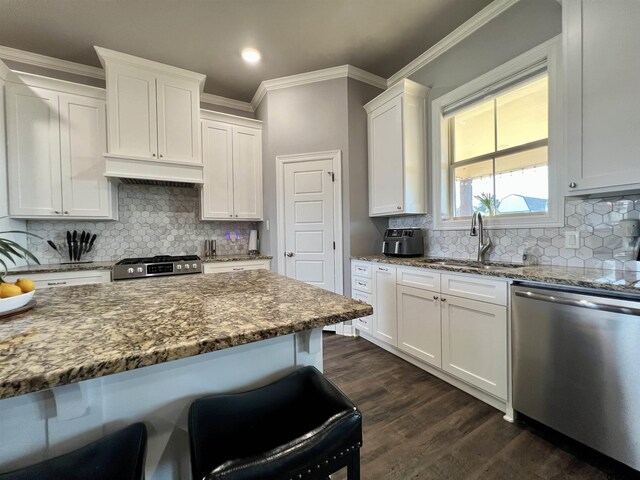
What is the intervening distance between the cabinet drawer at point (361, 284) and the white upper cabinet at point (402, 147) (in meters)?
0.79

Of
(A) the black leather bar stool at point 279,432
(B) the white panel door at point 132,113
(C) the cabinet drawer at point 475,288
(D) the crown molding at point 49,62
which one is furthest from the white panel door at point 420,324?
(D) the crown molding at point 49,62

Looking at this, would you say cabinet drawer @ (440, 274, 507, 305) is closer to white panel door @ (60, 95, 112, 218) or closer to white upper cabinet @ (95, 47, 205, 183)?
white upper cabinet @ (95, 47, 205, 183)

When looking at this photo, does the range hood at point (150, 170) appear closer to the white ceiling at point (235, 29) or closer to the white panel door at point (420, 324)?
the white ceiling at point (235, 29)

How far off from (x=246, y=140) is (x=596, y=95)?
10.4 feet

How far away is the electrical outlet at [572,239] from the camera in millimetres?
1800

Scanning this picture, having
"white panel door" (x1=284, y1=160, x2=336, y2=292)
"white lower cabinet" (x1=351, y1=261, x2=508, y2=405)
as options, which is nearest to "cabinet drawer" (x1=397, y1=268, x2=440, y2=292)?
"white lower cabinet" (x1=351, y1=261, x2=508, y2=405)

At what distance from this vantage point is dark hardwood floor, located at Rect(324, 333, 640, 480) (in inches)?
52.1

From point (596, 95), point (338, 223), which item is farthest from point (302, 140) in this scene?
point (596, 95)

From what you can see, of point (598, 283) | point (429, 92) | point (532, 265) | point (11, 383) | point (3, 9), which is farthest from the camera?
point (429, 92)

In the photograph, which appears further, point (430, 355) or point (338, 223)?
point (338, 223)

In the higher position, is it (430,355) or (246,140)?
(246,140)

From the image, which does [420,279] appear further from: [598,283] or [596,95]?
[596,95]

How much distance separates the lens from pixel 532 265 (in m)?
1.96

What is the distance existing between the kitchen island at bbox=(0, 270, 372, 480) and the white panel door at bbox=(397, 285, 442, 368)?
1353mm
